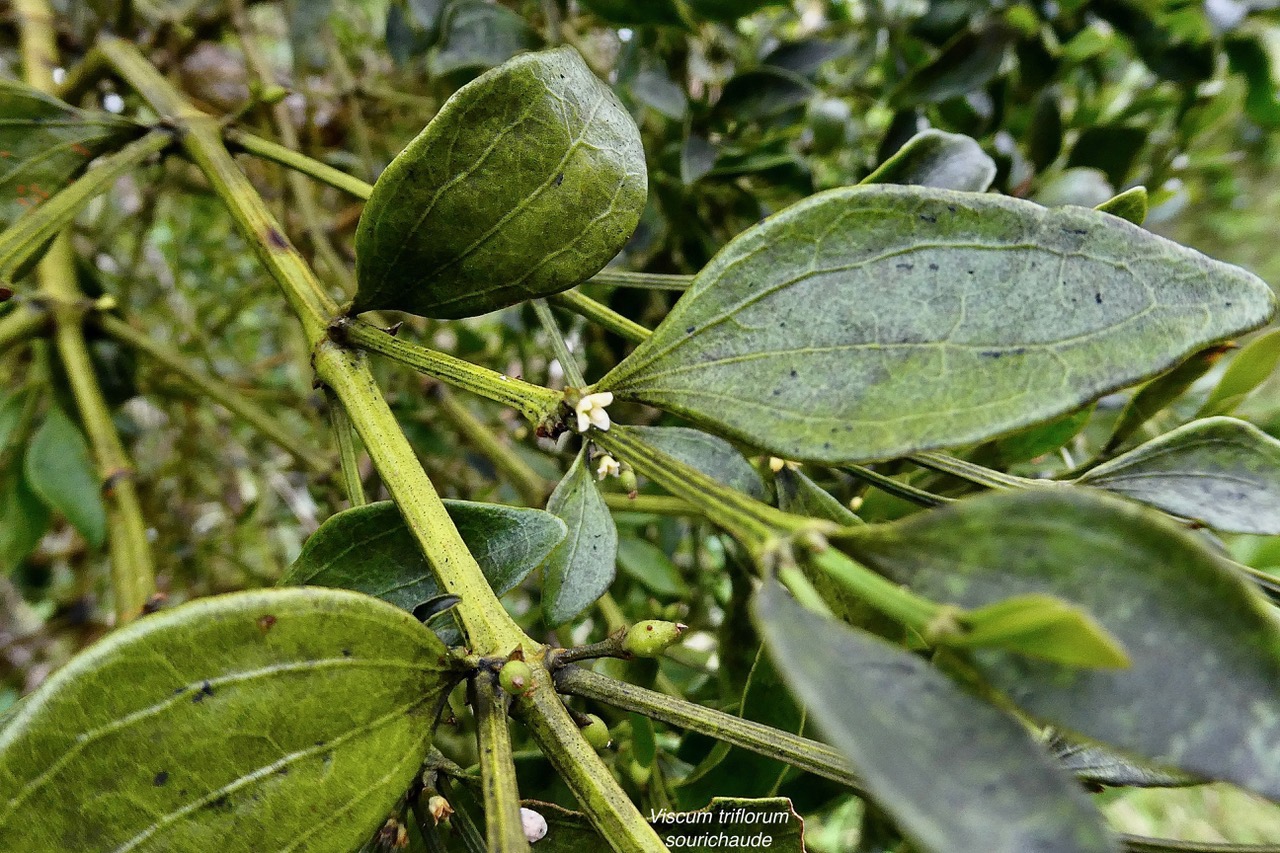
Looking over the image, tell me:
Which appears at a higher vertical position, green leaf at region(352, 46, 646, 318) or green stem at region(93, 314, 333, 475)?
green leaf at region(352, 46, 646, 318)

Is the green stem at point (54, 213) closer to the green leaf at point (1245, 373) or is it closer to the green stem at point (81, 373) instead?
the green stem at point (81, 373)

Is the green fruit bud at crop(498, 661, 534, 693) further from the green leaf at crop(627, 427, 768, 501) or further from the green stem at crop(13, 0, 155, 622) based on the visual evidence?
the green stem at crop(13, 0, 155, 622)

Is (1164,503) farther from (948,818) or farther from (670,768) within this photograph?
(670,768)

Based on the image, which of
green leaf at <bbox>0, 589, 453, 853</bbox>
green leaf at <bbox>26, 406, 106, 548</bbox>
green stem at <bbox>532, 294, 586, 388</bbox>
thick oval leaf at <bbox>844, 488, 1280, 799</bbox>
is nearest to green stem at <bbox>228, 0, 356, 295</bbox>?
green leaf at <bbox>26, 406, 106, 548</bbox>

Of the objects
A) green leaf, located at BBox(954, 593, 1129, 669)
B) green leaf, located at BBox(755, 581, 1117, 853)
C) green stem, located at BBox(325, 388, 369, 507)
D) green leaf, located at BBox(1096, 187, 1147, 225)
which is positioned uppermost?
green leaf, located at BBox(1096, 187, 1147, 225)

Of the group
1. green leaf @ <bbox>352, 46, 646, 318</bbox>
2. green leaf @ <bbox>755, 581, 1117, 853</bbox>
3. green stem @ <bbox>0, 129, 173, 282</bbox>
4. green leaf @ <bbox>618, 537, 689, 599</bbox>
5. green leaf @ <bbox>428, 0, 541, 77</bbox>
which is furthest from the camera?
green leaf @ <bbox>618, 537, 689, 599</bbox>

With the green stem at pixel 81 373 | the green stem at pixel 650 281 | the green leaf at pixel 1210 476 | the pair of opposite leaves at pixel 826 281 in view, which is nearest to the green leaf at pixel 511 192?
the pair of opposite leaves at pixel 826 281

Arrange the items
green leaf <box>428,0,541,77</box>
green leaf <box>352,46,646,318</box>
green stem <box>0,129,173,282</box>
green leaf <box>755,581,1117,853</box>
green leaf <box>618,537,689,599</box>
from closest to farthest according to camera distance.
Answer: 1. green leaf <box>755,581,1117,853</box>
2. green leaf <box>352,46,646,318</box>
3. green stem <box>0,129,173,282</box>
4. green leaf <box>428,0,541,77</box>
5. green leaf <box>618,537,689,599</box>

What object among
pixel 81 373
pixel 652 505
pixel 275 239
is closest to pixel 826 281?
pixel 275 239
